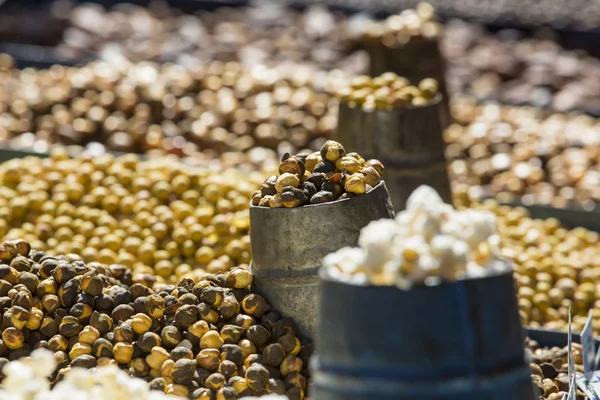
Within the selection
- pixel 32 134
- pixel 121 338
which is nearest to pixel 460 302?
pixel 121 338

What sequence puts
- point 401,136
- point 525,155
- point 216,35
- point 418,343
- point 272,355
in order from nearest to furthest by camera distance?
point 418,343
point 272,355
point 401,136
point 525,155
point 216,35

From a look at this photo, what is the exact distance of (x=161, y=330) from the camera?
2.47 metres

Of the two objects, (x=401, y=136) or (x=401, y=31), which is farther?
(x=401, y=31)

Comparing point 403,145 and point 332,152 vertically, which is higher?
point 332,152

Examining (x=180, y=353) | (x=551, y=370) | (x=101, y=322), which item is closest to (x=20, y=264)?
A: (x=101, y=322)

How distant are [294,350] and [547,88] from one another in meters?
5.80

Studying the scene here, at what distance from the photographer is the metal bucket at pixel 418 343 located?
163 cm

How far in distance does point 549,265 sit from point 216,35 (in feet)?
17.2

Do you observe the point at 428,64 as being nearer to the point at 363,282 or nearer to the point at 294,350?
the point at 294,350

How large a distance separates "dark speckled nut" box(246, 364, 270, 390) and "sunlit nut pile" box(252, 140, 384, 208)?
0.45 metres

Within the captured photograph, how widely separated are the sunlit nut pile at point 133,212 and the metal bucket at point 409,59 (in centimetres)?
132

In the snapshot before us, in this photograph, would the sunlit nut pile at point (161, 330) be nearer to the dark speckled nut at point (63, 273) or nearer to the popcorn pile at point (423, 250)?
the dark speckled nut at point (63, 273)

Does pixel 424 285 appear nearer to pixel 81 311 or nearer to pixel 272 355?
pixel 272 355

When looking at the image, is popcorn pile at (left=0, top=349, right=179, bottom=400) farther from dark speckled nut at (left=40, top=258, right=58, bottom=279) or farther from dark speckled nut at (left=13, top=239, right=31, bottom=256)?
dark speckled nut at (left=13, top=239, right=31, bottom=256)
